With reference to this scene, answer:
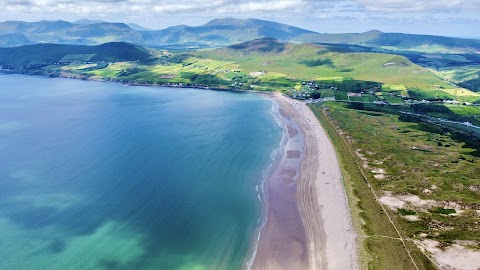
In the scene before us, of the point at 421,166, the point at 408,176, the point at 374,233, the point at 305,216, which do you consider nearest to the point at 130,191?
the point at 305,216

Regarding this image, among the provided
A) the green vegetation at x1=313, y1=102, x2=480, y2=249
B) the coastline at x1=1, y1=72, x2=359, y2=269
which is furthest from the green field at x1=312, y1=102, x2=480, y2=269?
the coastline at x1=1, y1=72, x2=359, y2=269

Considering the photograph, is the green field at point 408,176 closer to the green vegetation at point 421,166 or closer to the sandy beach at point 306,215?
the green vegetation at point 421,166

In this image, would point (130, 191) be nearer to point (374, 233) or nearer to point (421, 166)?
point (374, 233)

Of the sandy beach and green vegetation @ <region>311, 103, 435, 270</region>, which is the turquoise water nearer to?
the sandy beach

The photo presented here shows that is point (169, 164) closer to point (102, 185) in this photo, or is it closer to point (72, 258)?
point (102, 185)

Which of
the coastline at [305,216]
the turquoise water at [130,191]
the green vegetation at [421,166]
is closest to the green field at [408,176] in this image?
the green vegetation at [421,166]

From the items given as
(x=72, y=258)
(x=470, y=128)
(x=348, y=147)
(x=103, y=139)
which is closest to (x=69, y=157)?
(x=103, y=139)
